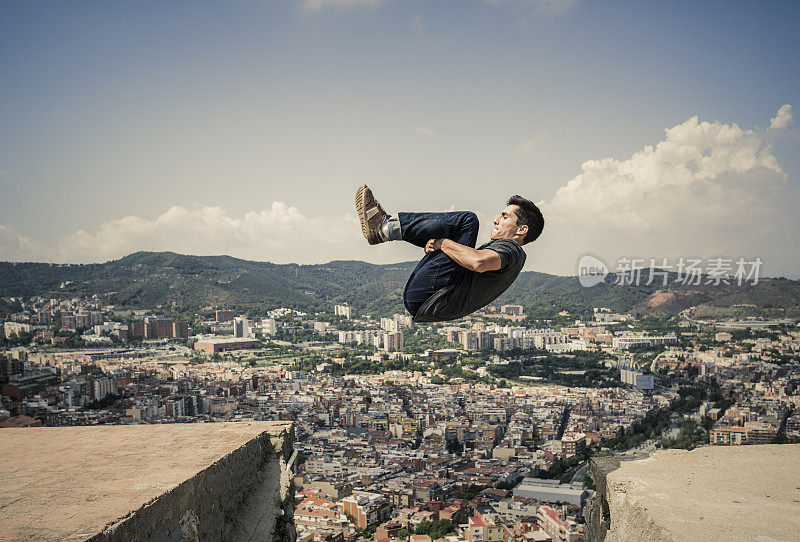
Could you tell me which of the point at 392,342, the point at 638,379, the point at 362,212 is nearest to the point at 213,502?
the point at 362,212

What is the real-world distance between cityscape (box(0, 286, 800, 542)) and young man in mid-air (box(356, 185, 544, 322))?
1.92 metres

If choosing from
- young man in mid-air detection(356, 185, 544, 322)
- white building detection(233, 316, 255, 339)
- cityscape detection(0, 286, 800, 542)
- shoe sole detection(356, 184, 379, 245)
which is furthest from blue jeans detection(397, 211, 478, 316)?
white building detection(233, 316, 255, 339)

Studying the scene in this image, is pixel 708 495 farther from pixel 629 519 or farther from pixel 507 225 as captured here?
pixel 507 225

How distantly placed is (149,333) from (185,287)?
289 inches

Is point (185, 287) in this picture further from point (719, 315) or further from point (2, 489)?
point (2, 489)

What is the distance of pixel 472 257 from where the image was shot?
2.22 meters

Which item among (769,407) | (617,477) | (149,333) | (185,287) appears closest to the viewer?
(617,477)

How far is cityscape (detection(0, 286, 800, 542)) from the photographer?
1225cm

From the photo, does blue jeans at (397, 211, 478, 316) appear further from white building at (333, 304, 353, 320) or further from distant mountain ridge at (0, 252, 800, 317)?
white building at (333, 304, 353, 320)

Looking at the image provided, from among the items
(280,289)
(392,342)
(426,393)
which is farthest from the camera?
(280,289)

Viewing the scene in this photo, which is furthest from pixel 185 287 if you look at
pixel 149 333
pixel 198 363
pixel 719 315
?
pixel 719 315

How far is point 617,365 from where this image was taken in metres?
29.0

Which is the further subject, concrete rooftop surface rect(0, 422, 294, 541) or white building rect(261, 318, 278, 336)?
white building rect(261, 318, 278, 336)

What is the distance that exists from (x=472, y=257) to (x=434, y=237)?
23 cm
